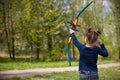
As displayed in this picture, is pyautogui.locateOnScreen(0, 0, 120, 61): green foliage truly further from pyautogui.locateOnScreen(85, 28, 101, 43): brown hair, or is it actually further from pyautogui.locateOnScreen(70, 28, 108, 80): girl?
pyautogui.locateOnScreen(85, 28, 101, 43): brown hair

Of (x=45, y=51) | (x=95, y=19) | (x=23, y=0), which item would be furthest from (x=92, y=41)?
(x=95, y=19)

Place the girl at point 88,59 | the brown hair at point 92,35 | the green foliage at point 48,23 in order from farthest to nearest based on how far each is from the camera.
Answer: the green foliage at point 48,23 < the girl at point 88,59 < the brown hair at point 92,35

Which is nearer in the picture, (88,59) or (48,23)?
(88,59)

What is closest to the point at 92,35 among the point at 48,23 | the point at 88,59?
the point at 88,59

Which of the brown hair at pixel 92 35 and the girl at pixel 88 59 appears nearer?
the brown hair at pixel 92 35

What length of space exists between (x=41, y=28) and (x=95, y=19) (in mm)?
5343

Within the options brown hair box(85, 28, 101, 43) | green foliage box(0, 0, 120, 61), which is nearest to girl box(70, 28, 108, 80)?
brown hair box(85, 28, 101, 43)

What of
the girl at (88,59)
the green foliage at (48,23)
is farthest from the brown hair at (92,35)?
the green foliage at (48,23)

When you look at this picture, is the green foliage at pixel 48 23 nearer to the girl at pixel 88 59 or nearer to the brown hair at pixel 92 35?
the girl at pixel 88 59

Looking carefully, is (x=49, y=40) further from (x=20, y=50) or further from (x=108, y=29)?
(x=108, y=29)

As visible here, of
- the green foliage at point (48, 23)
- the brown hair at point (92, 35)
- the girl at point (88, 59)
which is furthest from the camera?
the green foliage at point (48, 23)

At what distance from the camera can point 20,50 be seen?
84.6 feet

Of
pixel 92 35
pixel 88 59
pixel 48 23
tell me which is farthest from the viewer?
pixel 48 23

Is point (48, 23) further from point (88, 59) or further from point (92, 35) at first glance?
point (92, 35)
